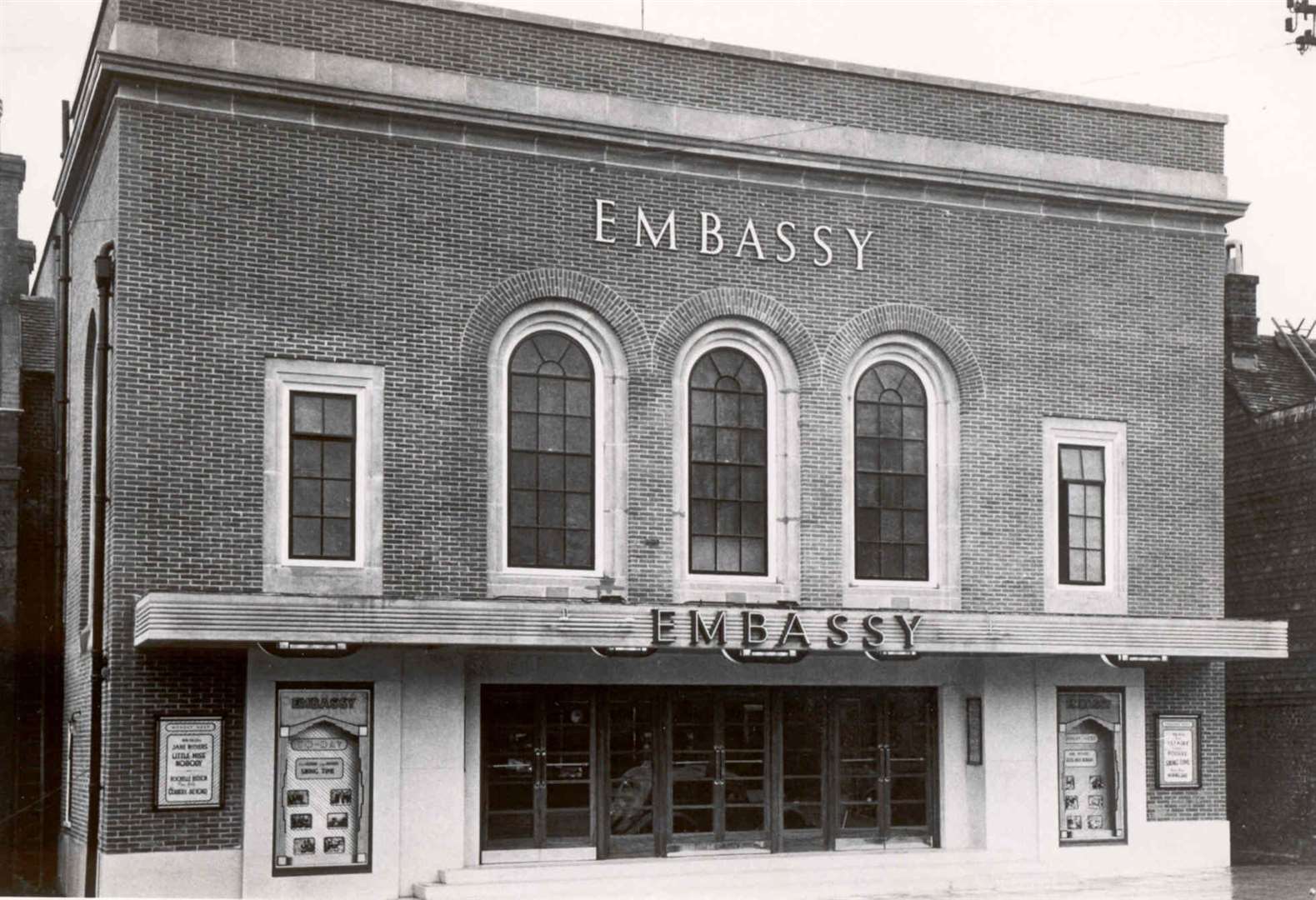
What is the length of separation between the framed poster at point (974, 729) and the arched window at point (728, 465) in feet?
11.4

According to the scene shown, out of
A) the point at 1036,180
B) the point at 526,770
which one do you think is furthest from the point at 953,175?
the point at 526,770

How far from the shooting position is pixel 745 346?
2242cm

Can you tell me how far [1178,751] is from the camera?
2409cm

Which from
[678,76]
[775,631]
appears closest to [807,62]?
[678,76]

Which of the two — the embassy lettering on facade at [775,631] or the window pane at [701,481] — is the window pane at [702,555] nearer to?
the window pane at [701,481]

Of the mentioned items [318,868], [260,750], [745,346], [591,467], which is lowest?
[318,868]

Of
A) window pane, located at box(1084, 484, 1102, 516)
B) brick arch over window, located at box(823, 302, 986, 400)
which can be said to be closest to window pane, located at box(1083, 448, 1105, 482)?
window pane, located at box(1084, 484, 1102, 516)

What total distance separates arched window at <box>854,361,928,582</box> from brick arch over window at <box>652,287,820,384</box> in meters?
1.02

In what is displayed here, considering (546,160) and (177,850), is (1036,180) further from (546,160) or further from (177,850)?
(177,850)

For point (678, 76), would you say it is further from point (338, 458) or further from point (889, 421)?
point (338, 458)

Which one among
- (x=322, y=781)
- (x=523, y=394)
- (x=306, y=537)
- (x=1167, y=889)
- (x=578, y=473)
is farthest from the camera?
(x=1167, y=889)

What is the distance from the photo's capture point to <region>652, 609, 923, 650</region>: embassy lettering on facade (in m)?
20.2

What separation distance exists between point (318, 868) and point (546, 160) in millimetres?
8778

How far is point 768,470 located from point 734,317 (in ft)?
6.62
